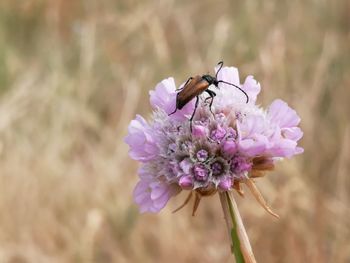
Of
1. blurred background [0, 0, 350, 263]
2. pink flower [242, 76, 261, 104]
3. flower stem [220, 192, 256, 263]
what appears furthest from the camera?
blurred background [0, 0, 350, 263]

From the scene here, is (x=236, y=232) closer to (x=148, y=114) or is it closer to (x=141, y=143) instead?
(x=141, y=143)

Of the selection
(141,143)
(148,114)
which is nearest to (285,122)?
(141,143)

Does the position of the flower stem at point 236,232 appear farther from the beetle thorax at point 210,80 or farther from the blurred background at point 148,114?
the blurred background at point 148,114

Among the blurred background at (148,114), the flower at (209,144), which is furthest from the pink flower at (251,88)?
the blurred background at (148,114)

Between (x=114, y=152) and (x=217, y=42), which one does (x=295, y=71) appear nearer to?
(x=217, y=42)

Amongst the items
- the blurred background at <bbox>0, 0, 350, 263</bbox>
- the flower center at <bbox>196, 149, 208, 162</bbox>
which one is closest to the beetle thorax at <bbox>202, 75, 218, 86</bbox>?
the flower center at <bbox>196, 149, 208, 162</bbox>

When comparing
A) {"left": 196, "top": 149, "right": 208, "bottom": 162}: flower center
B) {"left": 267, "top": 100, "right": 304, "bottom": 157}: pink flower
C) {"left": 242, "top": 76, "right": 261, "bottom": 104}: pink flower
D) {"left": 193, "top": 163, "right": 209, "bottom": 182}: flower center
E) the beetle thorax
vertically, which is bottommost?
{"left": 193, "top": 163, "right": 209, "bottom": 182}: flower center

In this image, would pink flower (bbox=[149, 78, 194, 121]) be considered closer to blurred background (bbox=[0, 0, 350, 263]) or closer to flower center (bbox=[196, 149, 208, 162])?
flower center (bbox=[196, 149, 208, 162])
